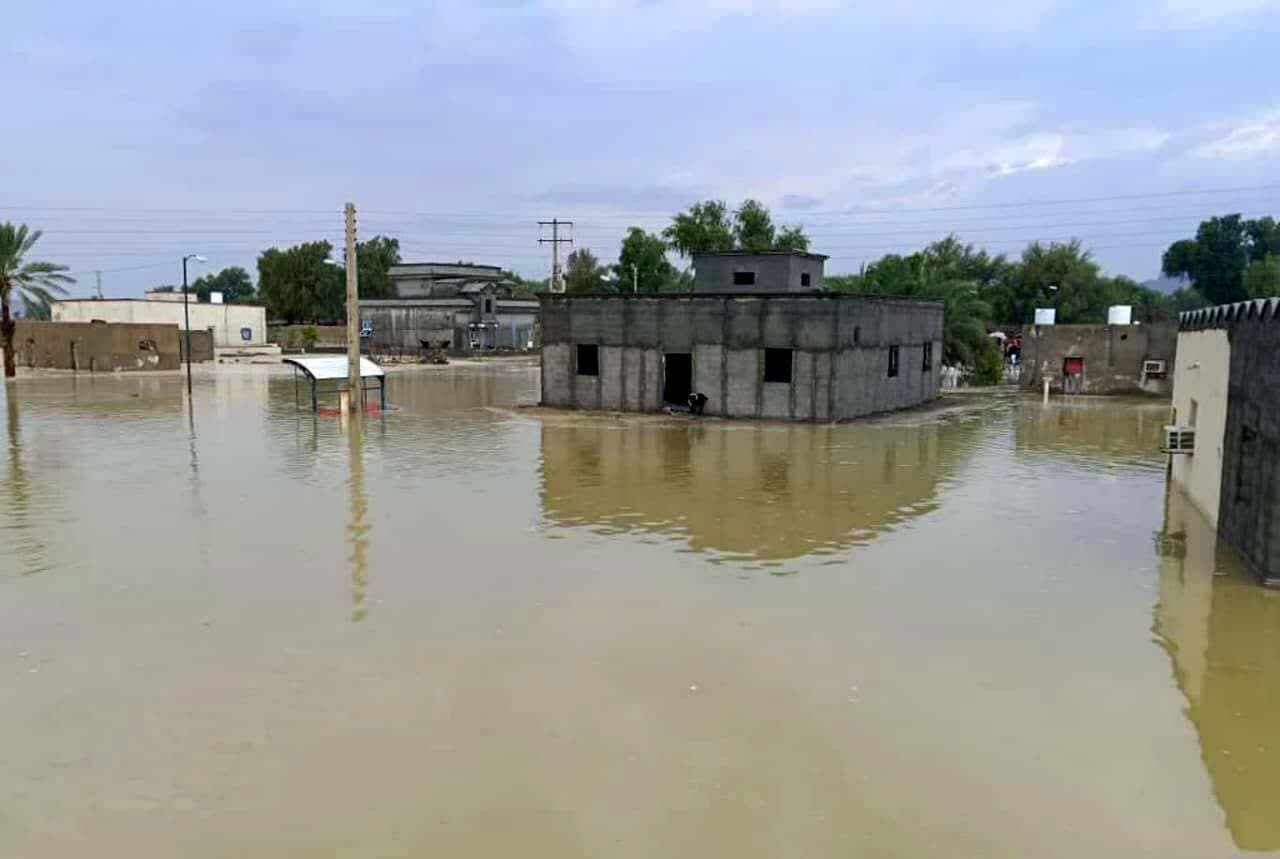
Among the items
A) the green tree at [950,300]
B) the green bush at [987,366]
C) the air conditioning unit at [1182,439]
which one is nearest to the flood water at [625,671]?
the air conditioning unit at [1182,439]

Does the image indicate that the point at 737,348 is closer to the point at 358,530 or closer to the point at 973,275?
the point at 358,530

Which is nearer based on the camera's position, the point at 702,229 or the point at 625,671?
the point at 625,671

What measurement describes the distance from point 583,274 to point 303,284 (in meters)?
33.1

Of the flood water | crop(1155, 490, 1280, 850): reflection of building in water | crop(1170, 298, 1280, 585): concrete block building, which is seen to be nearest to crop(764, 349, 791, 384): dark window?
the flood water

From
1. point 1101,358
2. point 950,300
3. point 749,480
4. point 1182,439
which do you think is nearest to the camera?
point 1182,439

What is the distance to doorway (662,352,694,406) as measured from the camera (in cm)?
3703

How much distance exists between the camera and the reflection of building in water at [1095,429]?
27620 millimetres

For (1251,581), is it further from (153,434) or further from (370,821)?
(153,434)

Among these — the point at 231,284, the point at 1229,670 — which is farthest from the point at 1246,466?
the point at 231,284

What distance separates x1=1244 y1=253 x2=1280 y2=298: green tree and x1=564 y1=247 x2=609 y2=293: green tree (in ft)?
187

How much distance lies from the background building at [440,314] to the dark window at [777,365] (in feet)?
194

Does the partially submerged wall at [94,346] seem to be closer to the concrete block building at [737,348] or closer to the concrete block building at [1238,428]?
the concrete block building at [737,348]

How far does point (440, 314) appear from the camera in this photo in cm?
9050

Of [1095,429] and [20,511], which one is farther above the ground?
[1095,429]
